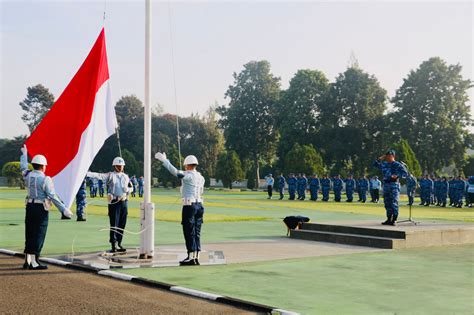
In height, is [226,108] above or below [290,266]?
above

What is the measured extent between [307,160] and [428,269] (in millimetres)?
41283

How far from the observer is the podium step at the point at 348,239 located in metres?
13.6

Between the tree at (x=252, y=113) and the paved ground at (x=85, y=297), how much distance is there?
62.6 m

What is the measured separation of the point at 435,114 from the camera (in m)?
60.1

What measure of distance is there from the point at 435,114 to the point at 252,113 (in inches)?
883

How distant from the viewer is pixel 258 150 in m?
73.1

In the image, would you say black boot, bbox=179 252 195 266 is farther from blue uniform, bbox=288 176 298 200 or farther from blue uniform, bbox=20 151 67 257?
blue uniform, bbox=288 176 298 200

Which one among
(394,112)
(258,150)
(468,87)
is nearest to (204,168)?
(258,150)

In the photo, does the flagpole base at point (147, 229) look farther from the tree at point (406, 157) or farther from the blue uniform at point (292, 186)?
the tree at point (406, 157)

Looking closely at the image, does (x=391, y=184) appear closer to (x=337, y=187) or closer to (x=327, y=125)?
(x=337, y=187)

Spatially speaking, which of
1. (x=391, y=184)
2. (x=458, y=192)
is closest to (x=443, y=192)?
(x=458, y=192)

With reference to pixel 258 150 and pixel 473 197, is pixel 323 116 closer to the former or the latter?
pixel 258 150

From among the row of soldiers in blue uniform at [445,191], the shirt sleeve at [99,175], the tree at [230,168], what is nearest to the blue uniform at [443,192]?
the row of soldiers in blue uniform at [445,191]

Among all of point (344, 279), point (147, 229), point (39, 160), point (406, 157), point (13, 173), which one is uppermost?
point (406, 157)
